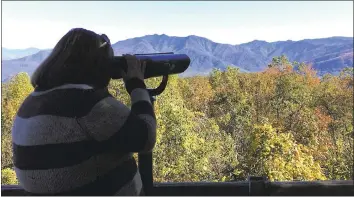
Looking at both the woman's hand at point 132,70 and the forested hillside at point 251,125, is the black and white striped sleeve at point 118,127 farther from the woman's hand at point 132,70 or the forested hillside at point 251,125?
the forested hillside at point 251,125

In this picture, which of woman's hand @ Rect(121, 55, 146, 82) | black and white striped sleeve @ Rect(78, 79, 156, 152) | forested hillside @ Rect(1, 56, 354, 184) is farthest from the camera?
forested hillside @ Rect(1, 56, 354, 184)

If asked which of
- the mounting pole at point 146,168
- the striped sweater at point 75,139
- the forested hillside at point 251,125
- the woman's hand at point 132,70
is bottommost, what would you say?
the forested hillside at point 251,125

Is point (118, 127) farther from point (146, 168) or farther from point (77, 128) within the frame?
point (146, 168)

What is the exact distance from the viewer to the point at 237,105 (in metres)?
14.2

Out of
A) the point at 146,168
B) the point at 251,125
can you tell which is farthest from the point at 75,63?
the point at 251,125

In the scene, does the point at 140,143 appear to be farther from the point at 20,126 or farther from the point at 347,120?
the point at 347,120

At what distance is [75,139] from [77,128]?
0.02m

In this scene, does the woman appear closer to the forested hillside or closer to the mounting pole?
the mounting pole

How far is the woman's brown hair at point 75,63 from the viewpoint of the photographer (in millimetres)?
604

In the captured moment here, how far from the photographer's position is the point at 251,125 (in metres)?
12.6

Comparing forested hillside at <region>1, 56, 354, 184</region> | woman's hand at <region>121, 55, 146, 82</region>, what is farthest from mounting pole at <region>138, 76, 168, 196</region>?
forested hillside at <region>1, 56, 354, 184</region>

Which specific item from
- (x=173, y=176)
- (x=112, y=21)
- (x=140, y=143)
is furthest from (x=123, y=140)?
(x=112, y=21)

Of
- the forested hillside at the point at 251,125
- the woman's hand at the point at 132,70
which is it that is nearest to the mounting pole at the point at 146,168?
the woman's hand at the point at 132,70

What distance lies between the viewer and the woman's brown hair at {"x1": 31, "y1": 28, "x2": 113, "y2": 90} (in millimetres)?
604
